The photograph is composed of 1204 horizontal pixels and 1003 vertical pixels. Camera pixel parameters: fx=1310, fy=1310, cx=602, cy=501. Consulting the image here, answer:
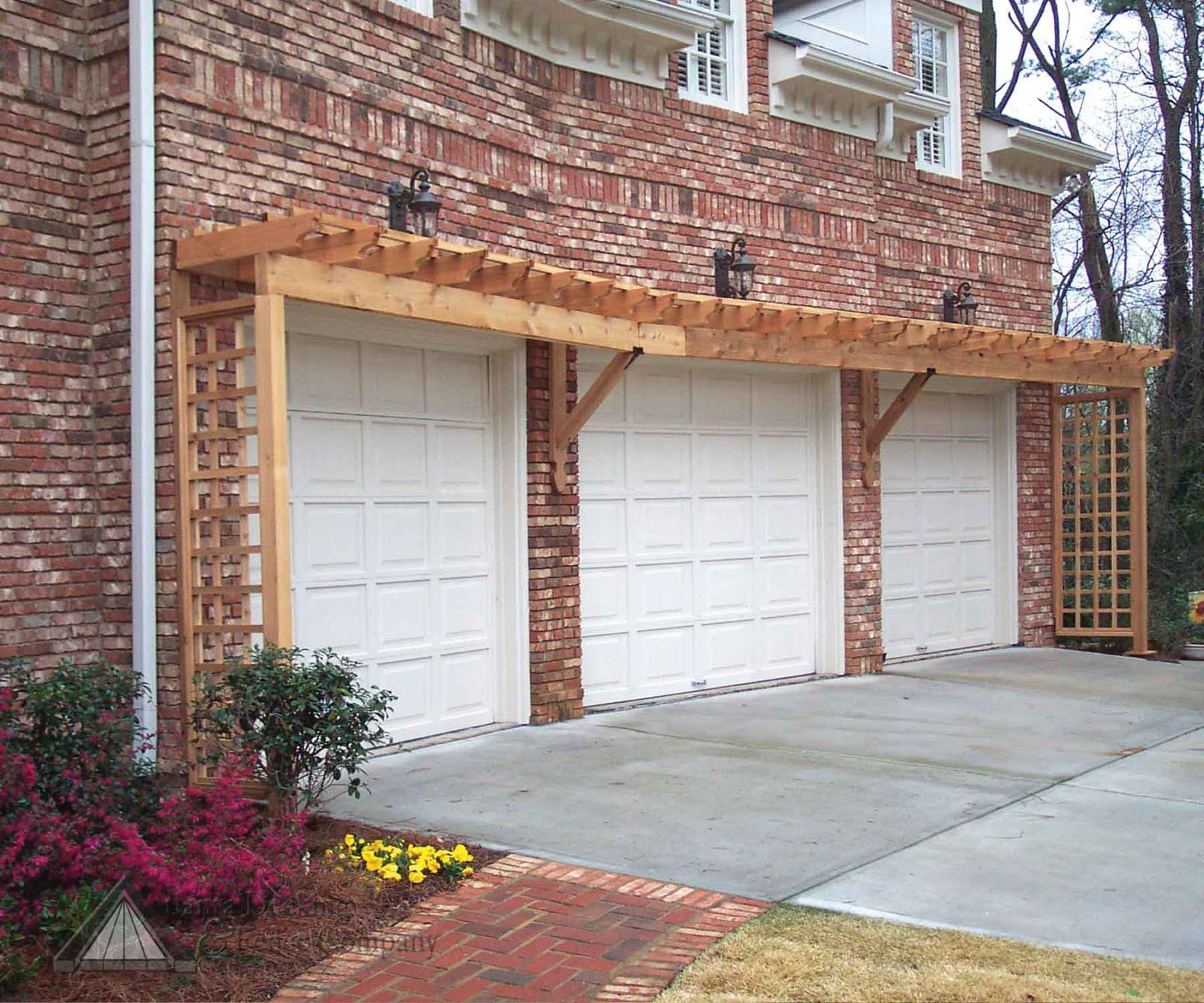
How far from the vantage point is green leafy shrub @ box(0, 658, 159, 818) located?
5.57 m

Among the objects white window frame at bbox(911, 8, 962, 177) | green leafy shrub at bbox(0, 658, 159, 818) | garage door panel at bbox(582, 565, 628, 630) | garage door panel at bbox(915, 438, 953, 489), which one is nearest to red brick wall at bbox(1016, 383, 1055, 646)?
garage door panel at bbox(915, 438, 953, 489)

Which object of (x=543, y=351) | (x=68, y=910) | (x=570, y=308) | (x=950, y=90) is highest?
(x=950, y=90)

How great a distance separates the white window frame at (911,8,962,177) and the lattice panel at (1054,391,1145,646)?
2.85 m

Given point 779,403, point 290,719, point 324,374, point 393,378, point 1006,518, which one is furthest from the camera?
point 1006,518

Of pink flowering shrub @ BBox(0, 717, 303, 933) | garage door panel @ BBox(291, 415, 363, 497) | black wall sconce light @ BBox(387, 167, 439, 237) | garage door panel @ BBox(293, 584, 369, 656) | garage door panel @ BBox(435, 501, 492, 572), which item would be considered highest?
black wall sconce light @ BBox(387, 167, 439, 237)

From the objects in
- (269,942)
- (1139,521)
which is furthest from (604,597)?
(1139,521)

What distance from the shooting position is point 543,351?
9.24 meters

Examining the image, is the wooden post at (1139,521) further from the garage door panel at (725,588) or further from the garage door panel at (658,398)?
the garage door panel at (658,398)

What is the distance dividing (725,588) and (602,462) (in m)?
1.80

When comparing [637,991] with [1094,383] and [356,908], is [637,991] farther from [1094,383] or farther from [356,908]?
[1094,383]

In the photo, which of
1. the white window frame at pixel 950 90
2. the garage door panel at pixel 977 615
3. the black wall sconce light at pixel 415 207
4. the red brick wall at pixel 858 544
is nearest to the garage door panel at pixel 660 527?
the red brick wall at pixel 858 544

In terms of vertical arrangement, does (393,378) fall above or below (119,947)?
above

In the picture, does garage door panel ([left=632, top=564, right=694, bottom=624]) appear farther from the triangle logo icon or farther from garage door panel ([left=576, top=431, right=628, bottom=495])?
the triangle logo icon

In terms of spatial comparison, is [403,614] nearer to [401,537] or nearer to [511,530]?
[401,537]
